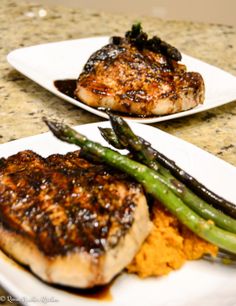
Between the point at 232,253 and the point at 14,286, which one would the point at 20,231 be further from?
the point at 232,253

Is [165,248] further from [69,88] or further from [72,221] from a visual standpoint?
[69,88]

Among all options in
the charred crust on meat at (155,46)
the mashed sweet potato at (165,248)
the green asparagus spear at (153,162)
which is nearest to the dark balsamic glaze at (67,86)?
the charred crust on meat at (155,46)

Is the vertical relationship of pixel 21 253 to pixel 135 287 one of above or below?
above

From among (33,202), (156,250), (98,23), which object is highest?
(33,202)

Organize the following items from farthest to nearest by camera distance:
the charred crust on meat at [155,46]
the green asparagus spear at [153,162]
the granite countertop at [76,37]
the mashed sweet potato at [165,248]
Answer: the charred crust on meat at [155,46]
the granite countertop at [76,37]
the green asparagus spear at [153,162]
the mashed sweet potato at [165,248]

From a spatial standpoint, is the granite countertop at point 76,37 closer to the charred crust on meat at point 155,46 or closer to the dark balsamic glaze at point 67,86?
the dark balsamic glaze at point 67,86

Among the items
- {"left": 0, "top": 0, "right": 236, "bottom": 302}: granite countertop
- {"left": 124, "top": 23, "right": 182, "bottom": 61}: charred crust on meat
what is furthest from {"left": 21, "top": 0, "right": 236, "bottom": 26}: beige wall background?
{"left": 124, "top": 23, "right": 182, "bottom": 61}: charred crust on meat

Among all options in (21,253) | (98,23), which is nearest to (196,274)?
(21,253)

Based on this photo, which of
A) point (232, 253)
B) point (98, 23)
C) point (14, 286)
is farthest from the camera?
point (98, 23)
